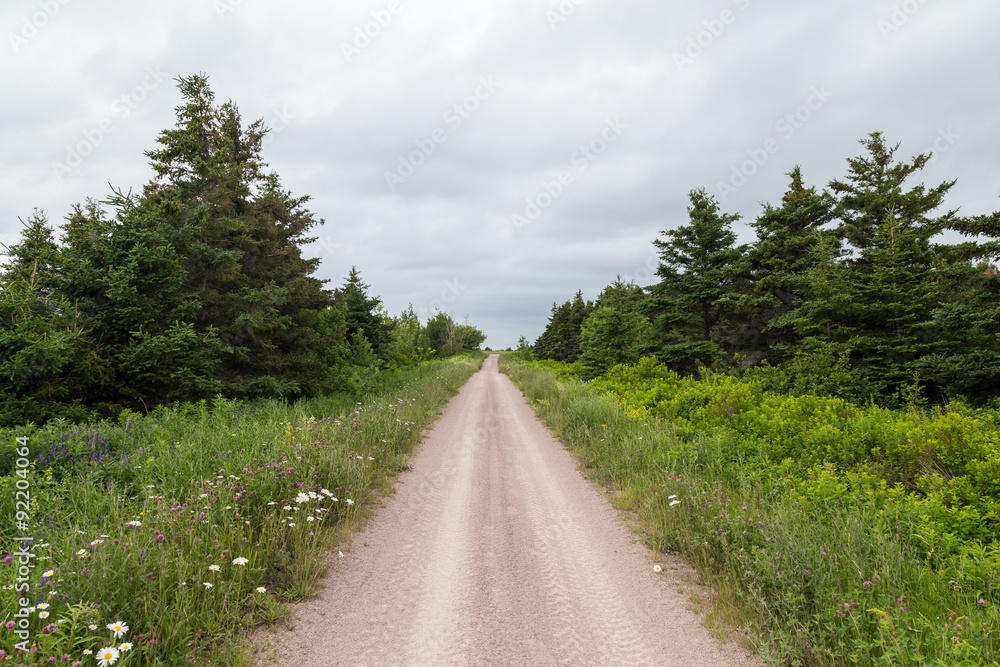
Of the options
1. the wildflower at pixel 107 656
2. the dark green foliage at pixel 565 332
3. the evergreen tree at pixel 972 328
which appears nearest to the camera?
the wildflower at pixel 107 656

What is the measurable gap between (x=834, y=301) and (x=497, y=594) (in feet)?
46.0

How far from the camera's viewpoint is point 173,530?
3604 millimetres

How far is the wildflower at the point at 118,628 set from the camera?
2502mm

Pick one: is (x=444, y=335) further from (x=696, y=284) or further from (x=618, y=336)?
(x=696, y=284)

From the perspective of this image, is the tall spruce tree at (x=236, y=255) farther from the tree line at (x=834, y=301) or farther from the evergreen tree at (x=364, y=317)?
the tree line at (x=834, y=301)

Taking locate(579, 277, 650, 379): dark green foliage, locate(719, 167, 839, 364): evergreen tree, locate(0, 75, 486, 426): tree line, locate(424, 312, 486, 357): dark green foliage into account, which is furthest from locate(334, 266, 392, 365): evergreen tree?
locate(424, 312, 486, 357): dark green foliage

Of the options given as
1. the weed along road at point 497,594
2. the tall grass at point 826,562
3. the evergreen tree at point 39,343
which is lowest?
the weed along road at point 497,594

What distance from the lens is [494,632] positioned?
11.1ft

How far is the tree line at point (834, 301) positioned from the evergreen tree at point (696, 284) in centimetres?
6

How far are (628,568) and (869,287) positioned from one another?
13.0 m

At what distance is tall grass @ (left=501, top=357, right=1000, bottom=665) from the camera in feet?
8.99

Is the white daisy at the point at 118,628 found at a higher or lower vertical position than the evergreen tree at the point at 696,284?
lower

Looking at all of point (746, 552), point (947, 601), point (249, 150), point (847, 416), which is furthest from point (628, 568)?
point (249, 150)

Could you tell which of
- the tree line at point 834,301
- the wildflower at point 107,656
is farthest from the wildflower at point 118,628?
the tree line at point 834,301
